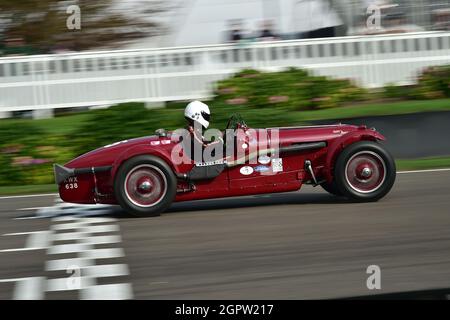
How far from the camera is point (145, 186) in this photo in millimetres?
9953

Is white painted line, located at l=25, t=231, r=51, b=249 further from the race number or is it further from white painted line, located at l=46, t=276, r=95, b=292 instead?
the race number

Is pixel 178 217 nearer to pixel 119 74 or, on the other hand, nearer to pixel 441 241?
pixel 441 241

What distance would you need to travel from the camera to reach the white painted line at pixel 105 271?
24.0ft

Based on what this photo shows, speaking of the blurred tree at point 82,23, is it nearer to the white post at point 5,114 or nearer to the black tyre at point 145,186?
the white post at point 5,114

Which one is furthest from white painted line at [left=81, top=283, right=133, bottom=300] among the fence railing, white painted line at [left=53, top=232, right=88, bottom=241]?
the fence railing

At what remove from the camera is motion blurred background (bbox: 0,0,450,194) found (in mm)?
14766

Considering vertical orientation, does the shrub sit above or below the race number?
above

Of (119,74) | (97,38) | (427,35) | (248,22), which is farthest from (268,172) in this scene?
(97,38)

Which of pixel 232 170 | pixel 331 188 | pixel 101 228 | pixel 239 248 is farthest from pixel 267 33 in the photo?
pixel 239 248

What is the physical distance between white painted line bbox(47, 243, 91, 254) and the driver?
2045mm

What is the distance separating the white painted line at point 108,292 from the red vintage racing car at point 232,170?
3068 millimetres

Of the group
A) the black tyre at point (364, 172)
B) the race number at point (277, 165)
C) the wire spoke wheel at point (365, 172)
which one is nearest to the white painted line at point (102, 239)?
the race number at point (277, 165)

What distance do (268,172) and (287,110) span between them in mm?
5608

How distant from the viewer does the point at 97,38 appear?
23531 millimetres
